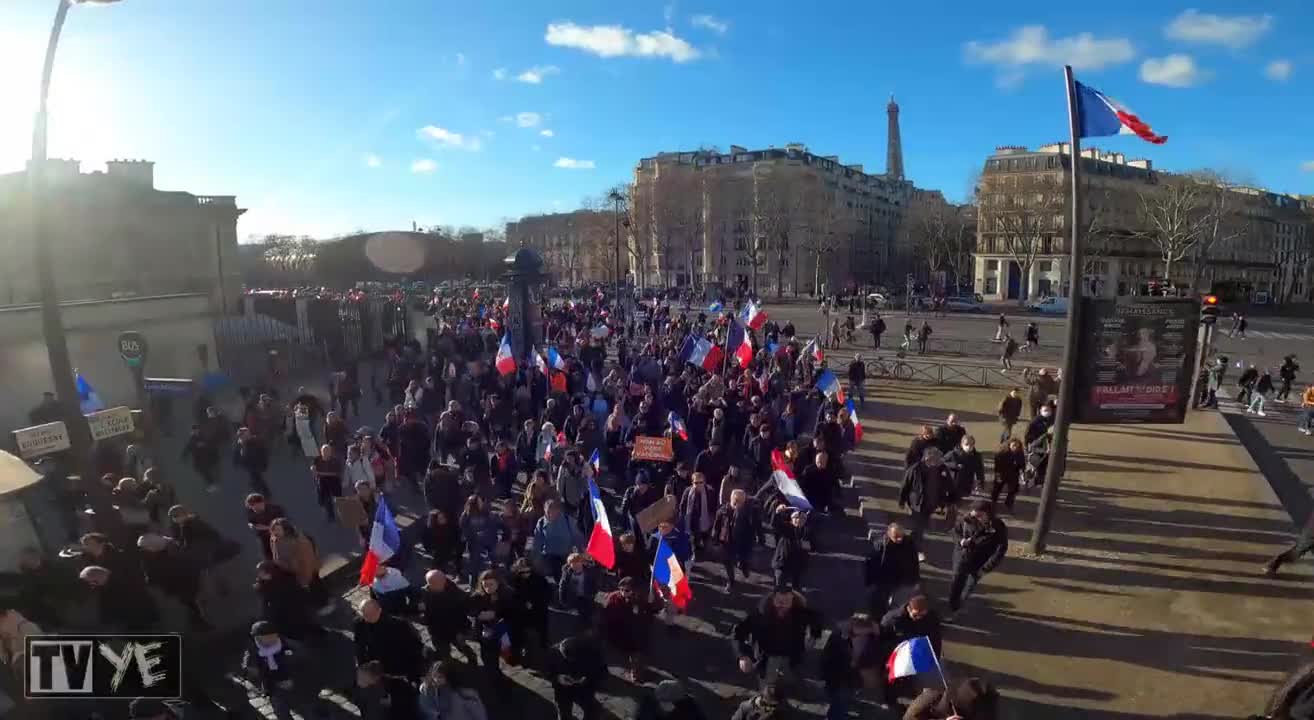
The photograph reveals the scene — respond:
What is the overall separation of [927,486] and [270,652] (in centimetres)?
672

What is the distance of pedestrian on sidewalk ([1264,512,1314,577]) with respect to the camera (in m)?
→ 7.67

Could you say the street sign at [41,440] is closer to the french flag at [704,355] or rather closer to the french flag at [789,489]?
the french flag at [789,489]

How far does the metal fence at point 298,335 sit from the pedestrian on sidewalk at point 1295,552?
1769 cm

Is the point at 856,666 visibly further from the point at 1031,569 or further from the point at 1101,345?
the point at 1101,345

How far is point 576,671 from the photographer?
17.6ft

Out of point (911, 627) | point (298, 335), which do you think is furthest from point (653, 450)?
point (298, 335)

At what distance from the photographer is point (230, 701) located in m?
6.17

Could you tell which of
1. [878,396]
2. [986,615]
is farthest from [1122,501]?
[878,396]

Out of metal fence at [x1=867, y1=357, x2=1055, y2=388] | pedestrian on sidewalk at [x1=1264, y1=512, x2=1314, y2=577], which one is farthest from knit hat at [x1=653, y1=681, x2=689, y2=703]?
metal fence at [x1=867, y1=357, x2=1055, y2=388]

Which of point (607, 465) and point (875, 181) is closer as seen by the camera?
point (607, 465)

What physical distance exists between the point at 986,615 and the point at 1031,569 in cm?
146

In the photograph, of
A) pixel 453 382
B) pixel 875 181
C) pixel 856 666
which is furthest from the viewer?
pixel 875 181

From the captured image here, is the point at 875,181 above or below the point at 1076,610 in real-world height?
above

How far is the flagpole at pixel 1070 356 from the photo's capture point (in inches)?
311
